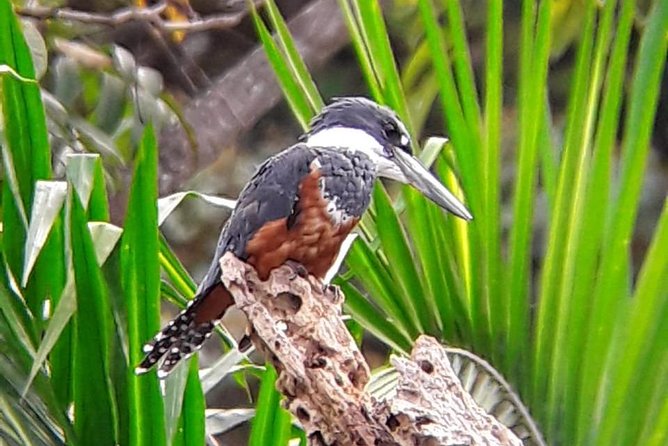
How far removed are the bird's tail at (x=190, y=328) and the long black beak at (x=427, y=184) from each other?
0.96 feet

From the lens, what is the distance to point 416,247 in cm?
184

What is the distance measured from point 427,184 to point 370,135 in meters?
0.14

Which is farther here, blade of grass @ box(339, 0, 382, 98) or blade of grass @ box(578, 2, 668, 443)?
blade of grass @ box(339, 0, 382, 98)

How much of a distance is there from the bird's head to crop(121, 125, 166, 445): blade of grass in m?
0.38

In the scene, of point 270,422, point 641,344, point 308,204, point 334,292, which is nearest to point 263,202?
point 308,204

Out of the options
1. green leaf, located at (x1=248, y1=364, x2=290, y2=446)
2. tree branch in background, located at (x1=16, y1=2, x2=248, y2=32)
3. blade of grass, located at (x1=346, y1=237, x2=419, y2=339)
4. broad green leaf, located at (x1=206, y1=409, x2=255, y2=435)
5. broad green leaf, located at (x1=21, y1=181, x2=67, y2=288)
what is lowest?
broad green leaf, located at (x1=206, y1=409, x2=255, y2=435)

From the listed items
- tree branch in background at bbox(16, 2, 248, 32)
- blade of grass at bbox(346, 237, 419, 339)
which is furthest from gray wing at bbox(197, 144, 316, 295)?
tree branch in background at bbox(16, 2, 248, 32)

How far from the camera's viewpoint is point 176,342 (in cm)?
178

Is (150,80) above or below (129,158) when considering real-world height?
above

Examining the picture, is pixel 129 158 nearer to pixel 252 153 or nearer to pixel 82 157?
pixel 252 153

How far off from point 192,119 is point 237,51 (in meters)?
0.72

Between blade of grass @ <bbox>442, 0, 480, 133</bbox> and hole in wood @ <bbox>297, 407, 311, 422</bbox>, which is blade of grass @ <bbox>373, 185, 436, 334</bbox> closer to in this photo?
blade of grass @ <bbox>442, 0, 480, 133</bbox>

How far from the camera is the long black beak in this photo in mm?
1796

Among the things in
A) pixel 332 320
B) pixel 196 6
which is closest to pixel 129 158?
pixel 196 6
